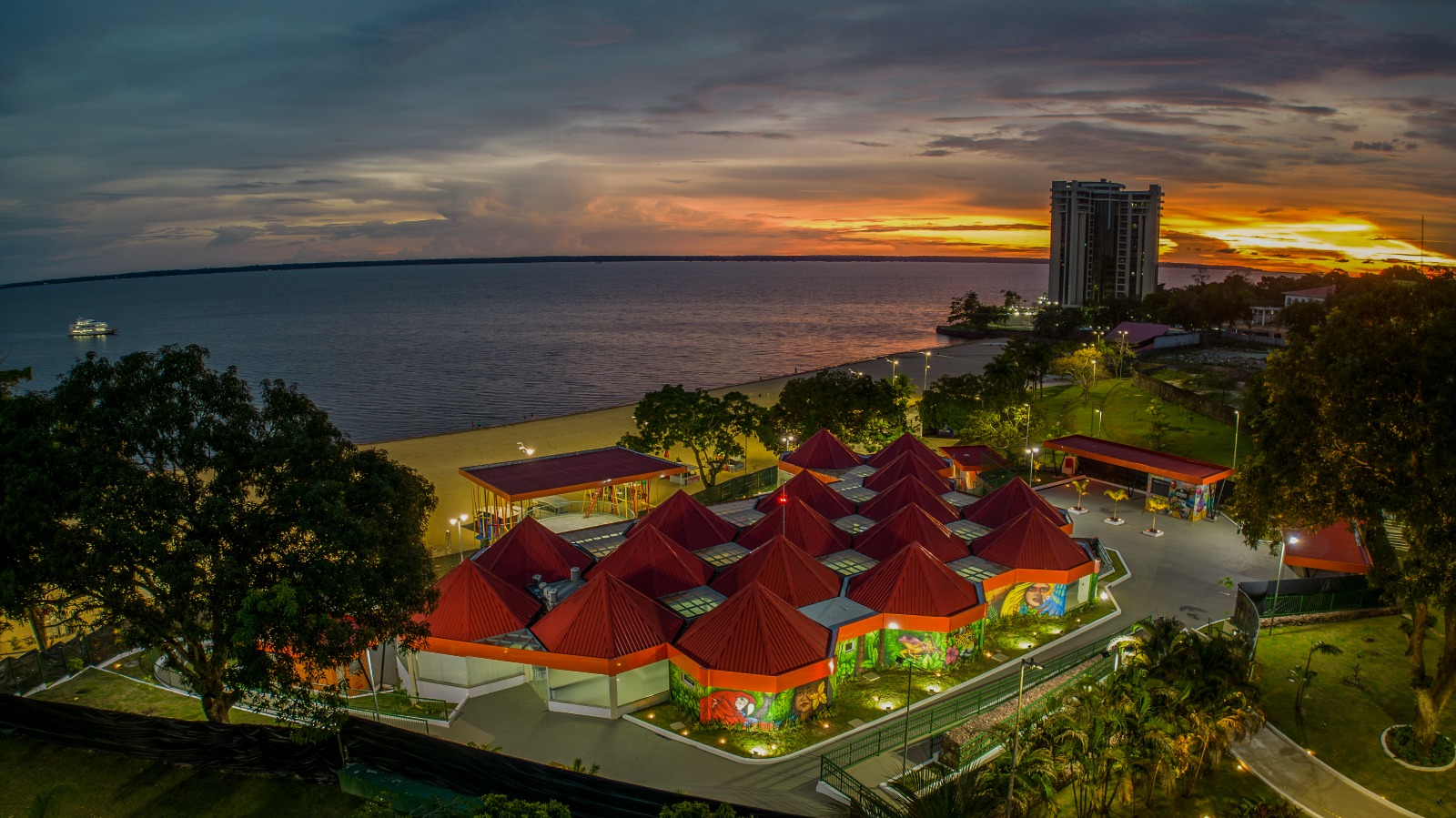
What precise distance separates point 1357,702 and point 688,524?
18.6 meters

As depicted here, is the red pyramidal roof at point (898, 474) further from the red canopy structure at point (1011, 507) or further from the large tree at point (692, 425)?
the large tree at point (692, 425)

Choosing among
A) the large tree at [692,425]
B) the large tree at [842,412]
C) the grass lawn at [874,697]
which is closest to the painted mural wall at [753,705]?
the grass lawn at [874,697]

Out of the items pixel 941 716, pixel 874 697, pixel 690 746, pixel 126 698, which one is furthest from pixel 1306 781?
pixel 126 698

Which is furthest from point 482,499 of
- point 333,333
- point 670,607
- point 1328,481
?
point 333,333

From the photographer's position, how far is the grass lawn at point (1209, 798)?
53.5ft

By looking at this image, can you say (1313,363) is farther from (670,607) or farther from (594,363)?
(594,363)

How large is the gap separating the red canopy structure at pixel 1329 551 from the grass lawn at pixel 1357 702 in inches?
69.1

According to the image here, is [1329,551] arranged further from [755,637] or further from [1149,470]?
[755,637]

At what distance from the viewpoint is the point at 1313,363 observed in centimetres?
1855

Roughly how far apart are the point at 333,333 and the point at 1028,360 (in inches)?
4846

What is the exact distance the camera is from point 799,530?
2794cm

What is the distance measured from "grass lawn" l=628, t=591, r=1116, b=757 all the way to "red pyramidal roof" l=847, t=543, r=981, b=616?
1.76m

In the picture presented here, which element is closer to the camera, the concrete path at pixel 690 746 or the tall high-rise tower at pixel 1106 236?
the concrete path at pixel 690 746

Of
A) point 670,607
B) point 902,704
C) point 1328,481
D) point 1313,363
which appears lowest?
point 902,704
